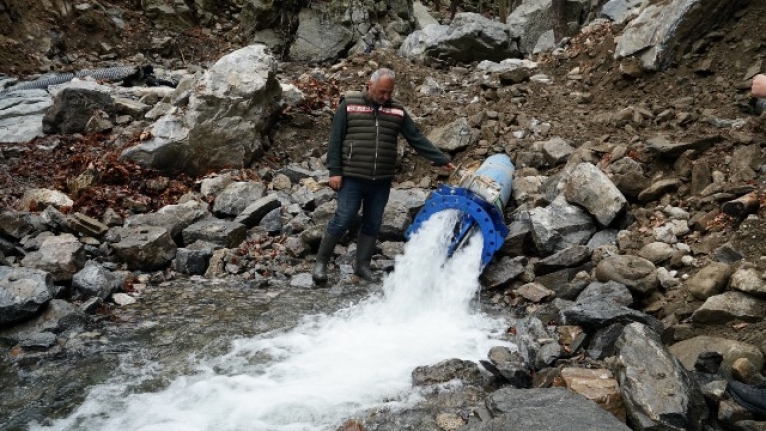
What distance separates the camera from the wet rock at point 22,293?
4.96 meters

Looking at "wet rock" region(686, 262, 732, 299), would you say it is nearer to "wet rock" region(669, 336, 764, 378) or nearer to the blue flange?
"wet rock" region(669, 336, 764, 378)

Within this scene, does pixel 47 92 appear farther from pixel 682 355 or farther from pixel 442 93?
pixel 682 355

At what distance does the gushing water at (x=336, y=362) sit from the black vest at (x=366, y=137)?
1122 mm

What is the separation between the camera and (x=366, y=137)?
19.4 ft

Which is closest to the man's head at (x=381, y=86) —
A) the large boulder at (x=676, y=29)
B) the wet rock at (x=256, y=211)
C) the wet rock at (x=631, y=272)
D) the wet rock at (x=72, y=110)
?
the wet rock at (x=256, y=211)

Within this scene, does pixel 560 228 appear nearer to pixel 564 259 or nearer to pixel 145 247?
pixel 564 259

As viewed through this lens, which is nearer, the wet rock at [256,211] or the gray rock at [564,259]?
the gray rock at [564,259]

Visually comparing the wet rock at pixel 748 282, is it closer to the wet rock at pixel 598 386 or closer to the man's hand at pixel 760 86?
the wet rock at pixel 598 386

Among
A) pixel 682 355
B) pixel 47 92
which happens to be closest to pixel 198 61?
pixel 47 92

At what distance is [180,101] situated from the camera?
8.97 m

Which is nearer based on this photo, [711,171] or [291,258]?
[711,171]

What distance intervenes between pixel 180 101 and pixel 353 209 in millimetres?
4354

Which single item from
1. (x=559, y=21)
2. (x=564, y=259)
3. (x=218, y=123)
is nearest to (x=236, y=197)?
(x=218, y=123)

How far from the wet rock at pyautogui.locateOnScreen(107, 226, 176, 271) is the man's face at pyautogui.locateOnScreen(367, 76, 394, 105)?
298 centimetres
